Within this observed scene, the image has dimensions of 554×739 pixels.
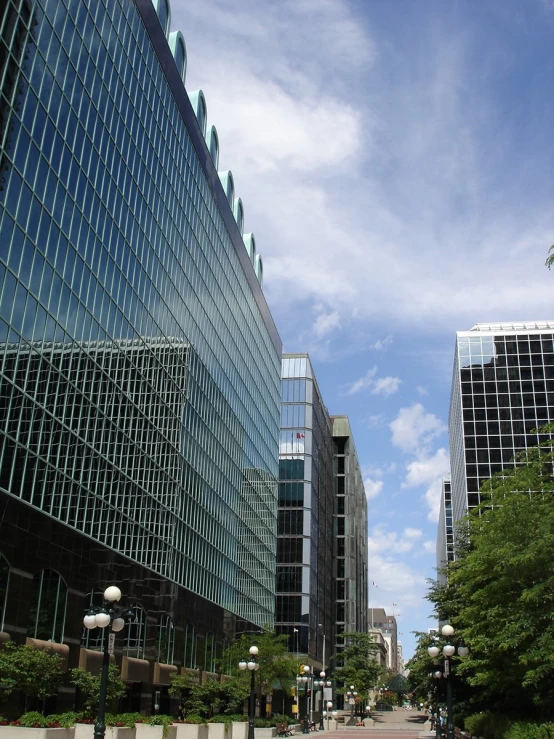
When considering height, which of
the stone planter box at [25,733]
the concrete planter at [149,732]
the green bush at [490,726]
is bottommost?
the concrete planter at [149,732]

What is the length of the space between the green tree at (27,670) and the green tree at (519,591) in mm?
16851

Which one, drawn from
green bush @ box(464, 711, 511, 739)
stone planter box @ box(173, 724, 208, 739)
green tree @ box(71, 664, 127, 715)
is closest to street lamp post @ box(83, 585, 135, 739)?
green tree @ box(71, 664, 127, 715)

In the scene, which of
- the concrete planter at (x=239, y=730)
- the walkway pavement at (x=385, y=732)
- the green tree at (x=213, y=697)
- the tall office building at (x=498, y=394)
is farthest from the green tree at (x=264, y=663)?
the tall office building at (x=498, y=394)

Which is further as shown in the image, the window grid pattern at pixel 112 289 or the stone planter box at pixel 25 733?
the window grid pattern at pixel 112 289

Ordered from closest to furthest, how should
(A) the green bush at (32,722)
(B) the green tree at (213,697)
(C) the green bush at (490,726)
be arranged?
(A) the green bush at (32,722), (C) the green bush at (490,726), (B) the green tree at (213,697)

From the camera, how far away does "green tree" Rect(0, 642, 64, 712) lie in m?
28.5

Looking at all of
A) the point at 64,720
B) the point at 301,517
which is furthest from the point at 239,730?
the point at 301,517

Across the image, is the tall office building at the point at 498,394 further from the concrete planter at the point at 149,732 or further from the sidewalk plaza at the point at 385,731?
the concrete planter at the point at 149,732

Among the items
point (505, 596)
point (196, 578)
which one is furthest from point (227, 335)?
point (505, 596)

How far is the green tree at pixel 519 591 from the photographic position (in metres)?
27.7

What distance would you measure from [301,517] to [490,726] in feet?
227

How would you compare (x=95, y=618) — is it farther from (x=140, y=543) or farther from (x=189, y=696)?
(x=189, y=696)

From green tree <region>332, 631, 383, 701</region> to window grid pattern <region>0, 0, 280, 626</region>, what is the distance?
51505 millimetres

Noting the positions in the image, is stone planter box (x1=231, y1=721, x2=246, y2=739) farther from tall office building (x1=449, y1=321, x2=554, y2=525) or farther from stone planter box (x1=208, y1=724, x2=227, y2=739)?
tall office building (x1=449, y1=321, x2=554, y2=525)
